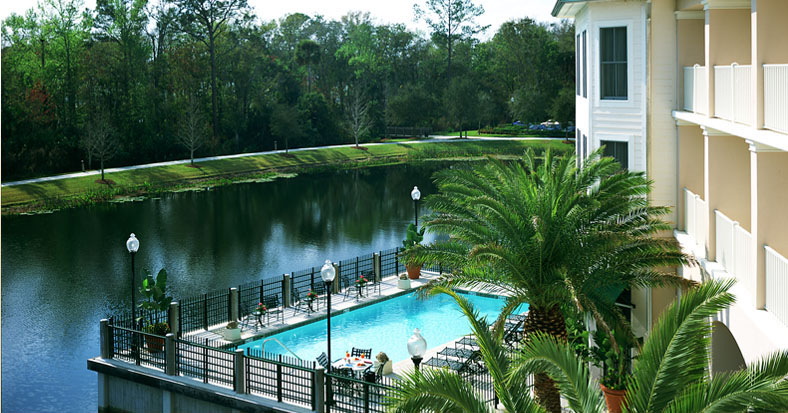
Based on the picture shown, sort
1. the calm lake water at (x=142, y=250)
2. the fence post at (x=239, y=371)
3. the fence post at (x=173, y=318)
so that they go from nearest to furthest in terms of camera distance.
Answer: the fence post at (x=239, y=371)
the fence post at (x=173, y=318)
the calm lake water at (x=142, y=250)

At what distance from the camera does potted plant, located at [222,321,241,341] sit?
25.1 metres

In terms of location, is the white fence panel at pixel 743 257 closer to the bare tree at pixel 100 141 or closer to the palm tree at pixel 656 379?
the palm tree at pixel 656 379

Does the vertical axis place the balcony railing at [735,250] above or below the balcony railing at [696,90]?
below

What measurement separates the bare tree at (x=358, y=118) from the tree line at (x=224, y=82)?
340mm

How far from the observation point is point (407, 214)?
54.4 metres

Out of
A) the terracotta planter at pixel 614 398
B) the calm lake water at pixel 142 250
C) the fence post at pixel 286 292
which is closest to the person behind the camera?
the terracotta planter at pixel 614 398

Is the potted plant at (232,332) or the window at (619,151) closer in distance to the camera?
the window at (619,151)

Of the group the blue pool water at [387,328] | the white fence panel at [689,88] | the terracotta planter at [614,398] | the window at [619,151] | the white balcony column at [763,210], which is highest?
the white fence panel at [689,88]

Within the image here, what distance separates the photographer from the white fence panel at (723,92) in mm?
15062

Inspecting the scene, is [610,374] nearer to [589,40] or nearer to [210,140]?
[589,40]

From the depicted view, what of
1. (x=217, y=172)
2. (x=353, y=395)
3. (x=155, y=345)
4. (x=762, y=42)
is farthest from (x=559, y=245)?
Answer: (x=217, y=172)

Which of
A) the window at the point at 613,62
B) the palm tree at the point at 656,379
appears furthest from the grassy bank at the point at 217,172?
the palm tree at the point at 656,379

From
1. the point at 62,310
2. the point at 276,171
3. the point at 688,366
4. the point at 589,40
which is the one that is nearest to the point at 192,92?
the point at 276,171

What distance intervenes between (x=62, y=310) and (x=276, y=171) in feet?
154
